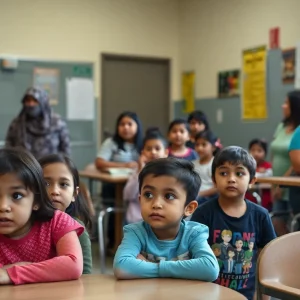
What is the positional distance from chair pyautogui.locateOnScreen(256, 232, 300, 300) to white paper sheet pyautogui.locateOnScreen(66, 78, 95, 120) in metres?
4.94

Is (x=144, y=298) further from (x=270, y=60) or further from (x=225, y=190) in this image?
(x=270, y=60)

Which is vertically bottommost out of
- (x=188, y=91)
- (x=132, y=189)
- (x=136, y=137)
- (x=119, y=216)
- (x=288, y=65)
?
(x=119, y=216)

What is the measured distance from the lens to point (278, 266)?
1.51 metres

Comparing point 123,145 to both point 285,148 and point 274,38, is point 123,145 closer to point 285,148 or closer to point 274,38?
point 285,148

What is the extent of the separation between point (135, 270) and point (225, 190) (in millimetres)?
770

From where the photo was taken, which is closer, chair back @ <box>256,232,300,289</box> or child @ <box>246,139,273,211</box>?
chair back @ <box>256,232,300,289</box>

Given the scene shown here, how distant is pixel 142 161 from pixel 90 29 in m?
3.19

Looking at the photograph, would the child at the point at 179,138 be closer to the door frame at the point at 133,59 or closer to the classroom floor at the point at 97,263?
the classroom floor at the point at 97,263

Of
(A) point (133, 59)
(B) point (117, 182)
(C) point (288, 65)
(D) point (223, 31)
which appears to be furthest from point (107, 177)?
(A) point (133, 59)

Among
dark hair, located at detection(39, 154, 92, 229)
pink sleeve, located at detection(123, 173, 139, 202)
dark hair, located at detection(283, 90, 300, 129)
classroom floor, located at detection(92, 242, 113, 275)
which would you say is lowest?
classroom floor, located at detection(92, 242, 113, 275)

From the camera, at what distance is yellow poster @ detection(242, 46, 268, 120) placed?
561cm

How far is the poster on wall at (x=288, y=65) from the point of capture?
5164 millimetres

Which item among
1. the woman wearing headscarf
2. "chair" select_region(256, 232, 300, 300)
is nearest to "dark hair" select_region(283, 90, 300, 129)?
the woman wearing headscarf

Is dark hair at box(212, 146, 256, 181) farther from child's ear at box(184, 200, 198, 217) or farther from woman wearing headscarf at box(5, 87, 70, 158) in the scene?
woman wearing headscarf at box(5, 87, 70, 158)
